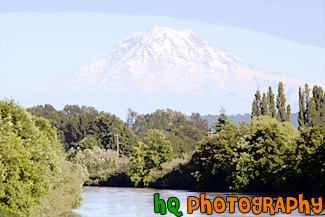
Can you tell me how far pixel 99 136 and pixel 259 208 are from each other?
10031cm

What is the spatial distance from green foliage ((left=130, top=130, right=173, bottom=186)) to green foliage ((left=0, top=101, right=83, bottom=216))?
189 ft

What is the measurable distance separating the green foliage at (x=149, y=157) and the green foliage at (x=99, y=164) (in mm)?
3831

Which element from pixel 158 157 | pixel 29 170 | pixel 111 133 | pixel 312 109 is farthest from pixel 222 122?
pixel 29 170

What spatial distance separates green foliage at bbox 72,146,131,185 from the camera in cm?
13000

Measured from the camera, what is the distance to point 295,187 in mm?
85188

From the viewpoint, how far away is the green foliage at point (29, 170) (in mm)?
42875

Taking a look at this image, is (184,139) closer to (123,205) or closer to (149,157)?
(149,157)

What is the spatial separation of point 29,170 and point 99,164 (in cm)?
8808

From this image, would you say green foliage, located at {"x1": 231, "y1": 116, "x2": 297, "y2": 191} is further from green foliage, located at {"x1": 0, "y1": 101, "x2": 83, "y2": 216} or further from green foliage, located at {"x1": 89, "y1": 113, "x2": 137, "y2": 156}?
green foliage, located at {"x1": 89, "y1": 113, "x2": 137, "y2": 156}

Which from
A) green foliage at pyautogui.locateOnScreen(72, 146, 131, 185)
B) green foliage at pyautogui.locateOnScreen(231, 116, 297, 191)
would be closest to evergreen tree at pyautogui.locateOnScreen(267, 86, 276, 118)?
green foliage at pyautogui.locateOnScreen(72, 146, 131, 185)

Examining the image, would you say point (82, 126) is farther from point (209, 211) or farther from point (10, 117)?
point (10, 117)

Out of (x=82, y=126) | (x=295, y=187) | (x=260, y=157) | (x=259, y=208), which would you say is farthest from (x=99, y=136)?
(x=259, y=208)

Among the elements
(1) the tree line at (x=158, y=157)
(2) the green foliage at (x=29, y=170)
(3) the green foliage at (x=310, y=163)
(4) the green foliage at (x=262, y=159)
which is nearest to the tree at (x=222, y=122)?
(1) the tree line at (x=158, y=157)

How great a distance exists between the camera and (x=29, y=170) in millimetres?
44719
